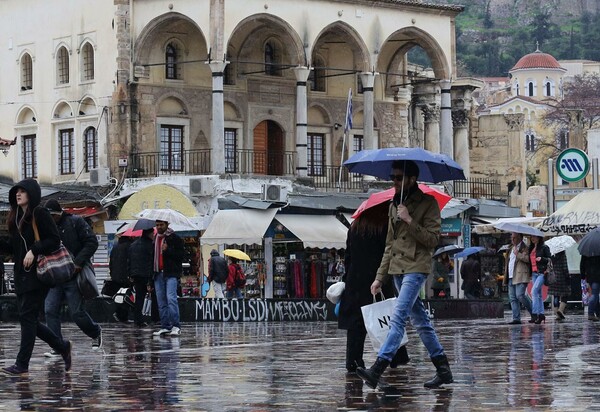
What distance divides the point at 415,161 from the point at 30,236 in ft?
11.2

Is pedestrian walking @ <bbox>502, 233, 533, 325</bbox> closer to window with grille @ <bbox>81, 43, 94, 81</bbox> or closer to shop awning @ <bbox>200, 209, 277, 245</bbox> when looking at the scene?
shop awning @ <bbox>200, 209, 277, 245</bbox>

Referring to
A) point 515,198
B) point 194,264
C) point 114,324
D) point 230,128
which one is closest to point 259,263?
point 194,264

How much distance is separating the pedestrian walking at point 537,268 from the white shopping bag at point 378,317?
1297 cm

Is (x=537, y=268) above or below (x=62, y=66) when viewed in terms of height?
below

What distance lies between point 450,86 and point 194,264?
36.9 ft

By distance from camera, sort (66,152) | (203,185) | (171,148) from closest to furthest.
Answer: (203,185)
(171,148)
(66,152)

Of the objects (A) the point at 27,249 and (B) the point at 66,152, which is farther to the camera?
(B) the point at 66,152

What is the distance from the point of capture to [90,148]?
45.1 meters

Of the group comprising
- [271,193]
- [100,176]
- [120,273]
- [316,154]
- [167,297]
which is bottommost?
[167,297]

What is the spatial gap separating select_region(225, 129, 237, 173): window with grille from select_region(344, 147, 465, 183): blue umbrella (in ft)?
98.4

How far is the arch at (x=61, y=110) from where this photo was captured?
4553cm

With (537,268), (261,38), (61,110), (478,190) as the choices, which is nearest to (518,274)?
(537,268)

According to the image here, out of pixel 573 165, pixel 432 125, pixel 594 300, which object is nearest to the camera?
pixel 594 300

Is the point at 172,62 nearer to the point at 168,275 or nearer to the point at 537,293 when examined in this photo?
the point at 537,293
